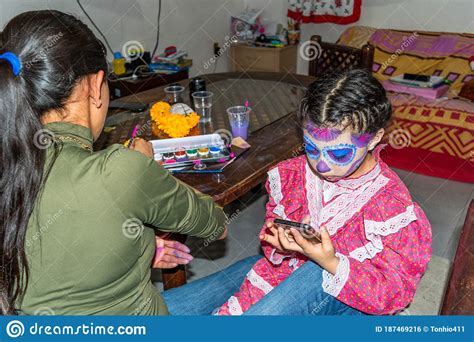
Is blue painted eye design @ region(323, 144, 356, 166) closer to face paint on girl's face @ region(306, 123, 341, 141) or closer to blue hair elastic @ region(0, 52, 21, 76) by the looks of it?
face paint on girl's face @ region(306, 123, 341, 141)

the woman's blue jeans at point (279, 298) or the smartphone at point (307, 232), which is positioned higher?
the smartphone at point (307, 232)

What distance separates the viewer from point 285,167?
1.42 m

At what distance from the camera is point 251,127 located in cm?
195

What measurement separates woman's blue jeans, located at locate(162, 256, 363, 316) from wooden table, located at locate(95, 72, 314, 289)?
246 millimetres

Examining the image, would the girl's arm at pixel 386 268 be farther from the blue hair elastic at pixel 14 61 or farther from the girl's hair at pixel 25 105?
the blue hair elastic at pixel 14 61

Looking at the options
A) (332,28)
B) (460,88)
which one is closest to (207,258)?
(460,88)

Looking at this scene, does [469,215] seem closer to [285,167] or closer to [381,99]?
[381,99]

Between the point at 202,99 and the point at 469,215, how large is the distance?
126 centimetres

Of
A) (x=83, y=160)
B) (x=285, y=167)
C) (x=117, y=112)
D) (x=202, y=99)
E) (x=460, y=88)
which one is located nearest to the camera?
(x=83, y=160)

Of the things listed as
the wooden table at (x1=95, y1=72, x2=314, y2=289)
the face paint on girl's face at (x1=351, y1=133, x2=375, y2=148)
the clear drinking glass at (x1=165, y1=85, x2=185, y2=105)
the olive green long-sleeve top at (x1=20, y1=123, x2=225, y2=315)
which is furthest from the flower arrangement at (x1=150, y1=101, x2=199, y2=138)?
the olive green long-sleeve top at (x1=20, y1=123, x2=225, y2=315)

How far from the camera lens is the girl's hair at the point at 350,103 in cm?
124

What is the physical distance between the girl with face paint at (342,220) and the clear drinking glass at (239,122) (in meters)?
0.45

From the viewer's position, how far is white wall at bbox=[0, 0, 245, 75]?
3314mm

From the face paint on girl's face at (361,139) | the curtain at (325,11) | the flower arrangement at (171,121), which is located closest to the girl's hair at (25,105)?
the face paint on girl's face at (361,139)
